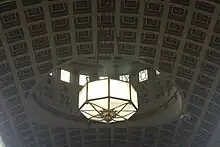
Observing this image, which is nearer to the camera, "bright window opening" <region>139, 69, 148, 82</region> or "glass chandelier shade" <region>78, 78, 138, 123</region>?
"glass chandelier shade" <region>78, 78, 138, 123</region>

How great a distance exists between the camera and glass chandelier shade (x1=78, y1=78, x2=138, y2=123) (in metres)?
10.0

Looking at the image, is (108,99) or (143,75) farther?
(143,75)

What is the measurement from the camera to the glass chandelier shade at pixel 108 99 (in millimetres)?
10047

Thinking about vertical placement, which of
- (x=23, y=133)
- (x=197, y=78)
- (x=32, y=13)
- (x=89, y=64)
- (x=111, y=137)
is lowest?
(x=111, y=137)

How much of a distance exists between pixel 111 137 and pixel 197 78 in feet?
16.8

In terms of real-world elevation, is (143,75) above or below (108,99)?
below

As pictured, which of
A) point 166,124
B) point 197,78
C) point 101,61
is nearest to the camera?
point 197,78

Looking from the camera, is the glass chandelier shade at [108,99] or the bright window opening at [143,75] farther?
the bright window opening at [143,75]

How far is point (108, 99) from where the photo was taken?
998 centimetres

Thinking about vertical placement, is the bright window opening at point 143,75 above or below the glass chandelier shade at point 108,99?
below

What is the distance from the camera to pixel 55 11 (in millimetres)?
11117

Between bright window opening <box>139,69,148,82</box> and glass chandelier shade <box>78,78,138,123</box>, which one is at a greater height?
glass chandelier shade <box>78,78,138,123</box>

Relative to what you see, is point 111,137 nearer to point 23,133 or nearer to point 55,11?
point 23,133

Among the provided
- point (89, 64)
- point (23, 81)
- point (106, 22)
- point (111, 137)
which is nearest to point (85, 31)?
point (106, 22)
